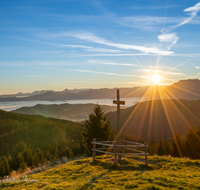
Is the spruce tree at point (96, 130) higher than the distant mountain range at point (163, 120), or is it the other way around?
the spruce tree at point (96, 130)

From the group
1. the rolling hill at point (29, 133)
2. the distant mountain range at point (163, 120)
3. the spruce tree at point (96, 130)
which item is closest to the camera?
the spruce tree at point (96, 130)

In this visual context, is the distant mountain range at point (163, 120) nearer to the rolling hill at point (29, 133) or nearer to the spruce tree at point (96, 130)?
the rolling hill at point (29, 133)

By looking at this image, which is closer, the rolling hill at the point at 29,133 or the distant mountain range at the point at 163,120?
the rolling hill at the point at 29,133

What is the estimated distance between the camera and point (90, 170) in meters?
12.4

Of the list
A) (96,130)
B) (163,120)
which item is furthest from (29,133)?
(163,120)

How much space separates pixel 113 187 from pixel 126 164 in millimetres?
5666

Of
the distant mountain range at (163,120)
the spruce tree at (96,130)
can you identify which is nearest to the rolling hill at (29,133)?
the spruce tree at (96,130)

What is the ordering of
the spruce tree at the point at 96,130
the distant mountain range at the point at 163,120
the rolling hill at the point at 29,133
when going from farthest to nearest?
the distant mountain range at the point at 163,120 < the rolling hill at the point at 29,133 < the spruce tree at the point at 96,130

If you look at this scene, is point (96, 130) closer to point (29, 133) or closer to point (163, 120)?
point (29, 133)

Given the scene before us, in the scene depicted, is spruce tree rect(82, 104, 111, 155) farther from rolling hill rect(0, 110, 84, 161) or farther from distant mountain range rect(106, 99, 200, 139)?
distant mountain range rect(106, 99, 200, 139)

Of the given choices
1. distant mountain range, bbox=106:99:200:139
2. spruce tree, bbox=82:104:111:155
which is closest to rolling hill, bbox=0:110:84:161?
spruce tree, bbox=82:104:111:155

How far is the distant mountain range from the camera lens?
156 meters

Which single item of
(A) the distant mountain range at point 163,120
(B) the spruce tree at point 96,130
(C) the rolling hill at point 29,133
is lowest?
(A) the distant mountain range at point 163,120

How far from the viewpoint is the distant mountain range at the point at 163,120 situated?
513 feet
